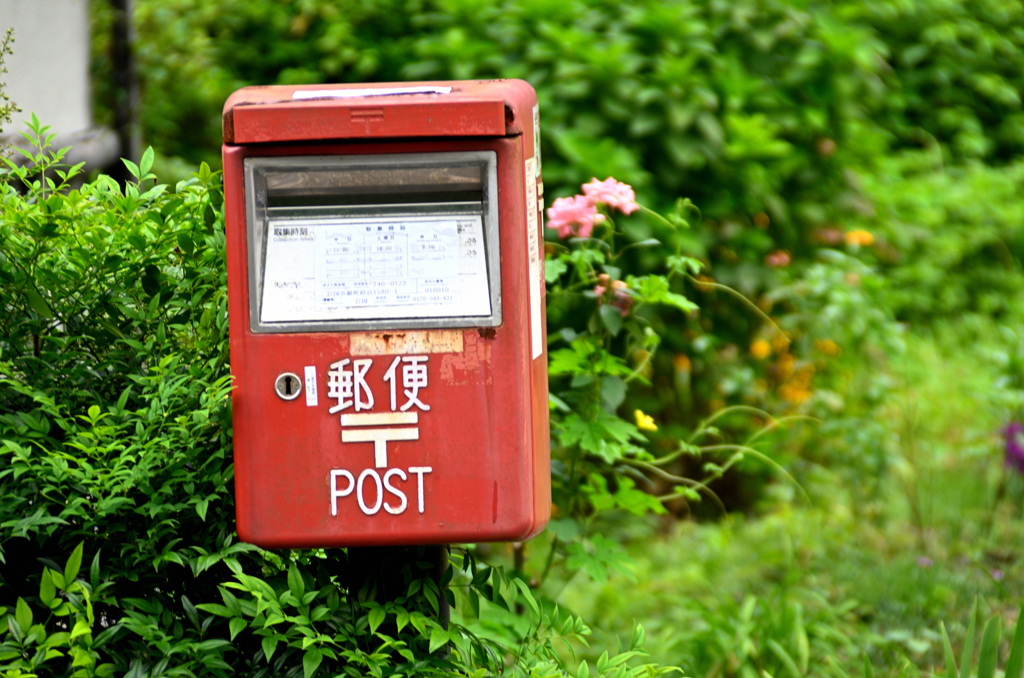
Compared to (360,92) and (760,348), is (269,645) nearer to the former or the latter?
(360,92)

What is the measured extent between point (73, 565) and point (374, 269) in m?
0.76

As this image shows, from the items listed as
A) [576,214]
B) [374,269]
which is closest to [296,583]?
[374,269]

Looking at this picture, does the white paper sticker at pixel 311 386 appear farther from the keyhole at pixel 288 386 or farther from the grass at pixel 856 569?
the grass at pixel 856 569

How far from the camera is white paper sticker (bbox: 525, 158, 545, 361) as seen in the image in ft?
6.29

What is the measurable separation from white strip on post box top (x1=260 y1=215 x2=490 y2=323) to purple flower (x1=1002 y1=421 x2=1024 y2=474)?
2.68 meters

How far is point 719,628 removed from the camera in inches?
119

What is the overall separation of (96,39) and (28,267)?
329 cm

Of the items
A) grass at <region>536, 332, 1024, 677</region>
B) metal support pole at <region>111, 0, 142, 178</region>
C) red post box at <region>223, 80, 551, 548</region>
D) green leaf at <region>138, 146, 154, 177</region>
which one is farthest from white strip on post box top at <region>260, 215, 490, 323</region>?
metal support pole at <region>111, 0, 142, 178</region>

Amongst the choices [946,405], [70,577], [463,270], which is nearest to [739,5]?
[946,405]

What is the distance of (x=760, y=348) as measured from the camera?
4281mm

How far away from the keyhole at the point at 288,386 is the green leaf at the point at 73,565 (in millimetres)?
442

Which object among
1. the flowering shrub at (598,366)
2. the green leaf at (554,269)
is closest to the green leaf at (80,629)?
the flowering shrub at (598,366)

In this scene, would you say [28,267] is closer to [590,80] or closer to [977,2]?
[590,80]

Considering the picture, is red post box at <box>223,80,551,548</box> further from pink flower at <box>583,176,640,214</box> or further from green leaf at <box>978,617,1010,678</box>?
green leaf at <box>978,617,1010,678</box>
